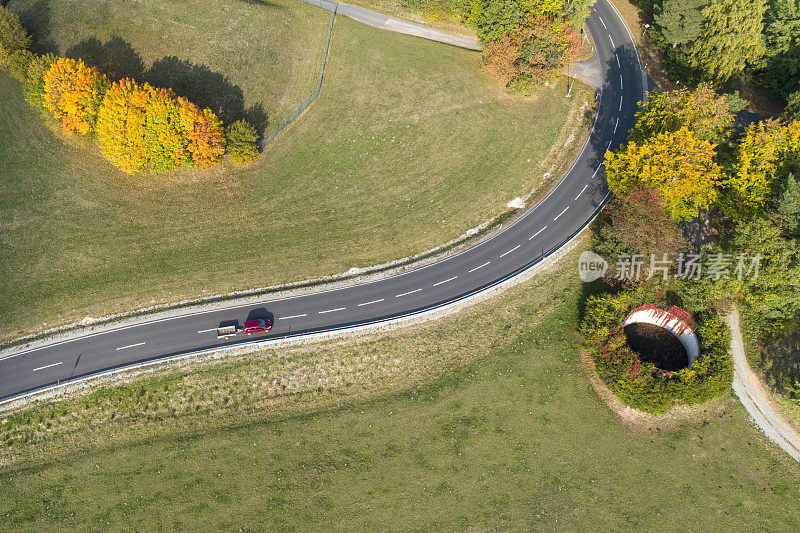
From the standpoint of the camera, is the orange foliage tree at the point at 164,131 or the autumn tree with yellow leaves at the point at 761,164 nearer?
the autumn tree with yellow leaves at the point at 761,164

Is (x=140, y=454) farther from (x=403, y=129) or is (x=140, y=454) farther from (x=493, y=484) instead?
(x=403, y=129)

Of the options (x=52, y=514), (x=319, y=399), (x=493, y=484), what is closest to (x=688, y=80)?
(x=493, y=484)

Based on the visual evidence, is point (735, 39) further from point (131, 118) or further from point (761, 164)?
point (131, 118)

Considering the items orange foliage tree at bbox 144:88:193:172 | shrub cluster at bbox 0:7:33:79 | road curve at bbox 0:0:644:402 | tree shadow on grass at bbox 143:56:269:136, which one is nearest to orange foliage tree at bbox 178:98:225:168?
orange foliage tree at bbox 144:88:193:172

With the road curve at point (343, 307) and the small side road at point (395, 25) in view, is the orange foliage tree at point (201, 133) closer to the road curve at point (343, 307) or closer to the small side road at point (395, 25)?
the road curve at point (343, 307)

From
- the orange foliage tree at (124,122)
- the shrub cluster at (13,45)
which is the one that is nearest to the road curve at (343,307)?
the orange foliage tree at (124,122)

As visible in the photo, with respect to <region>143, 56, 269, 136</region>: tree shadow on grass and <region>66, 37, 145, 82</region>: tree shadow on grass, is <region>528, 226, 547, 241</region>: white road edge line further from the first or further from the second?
<region>66, 37, 145, 82</region>: tree shadow on grass

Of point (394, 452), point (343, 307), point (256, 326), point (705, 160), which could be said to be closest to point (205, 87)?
point (256, 326)
